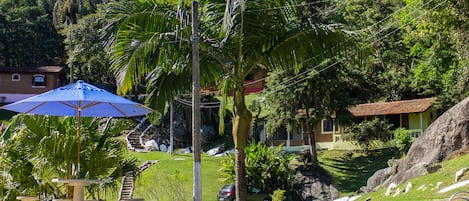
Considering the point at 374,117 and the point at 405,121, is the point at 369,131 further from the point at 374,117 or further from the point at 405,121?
the point at 405,121

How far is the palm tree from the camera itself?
39.4 ft

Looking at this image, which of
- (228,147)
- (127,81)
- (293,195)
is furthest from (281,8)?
(228,147)

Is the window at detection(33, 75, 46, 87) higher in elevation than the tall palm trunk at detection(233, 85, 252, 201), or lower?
higher

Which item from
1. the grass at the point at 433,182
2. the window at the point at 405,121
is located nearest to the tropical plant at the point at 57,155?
the grass at the point at 433,182

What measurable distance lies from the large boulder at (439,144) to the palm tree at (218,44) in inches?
335

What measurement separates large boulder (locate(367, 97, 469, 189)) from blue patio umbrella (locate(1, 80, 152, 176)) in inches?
445

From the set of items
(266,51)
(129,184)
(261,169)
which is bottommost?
(129,184)

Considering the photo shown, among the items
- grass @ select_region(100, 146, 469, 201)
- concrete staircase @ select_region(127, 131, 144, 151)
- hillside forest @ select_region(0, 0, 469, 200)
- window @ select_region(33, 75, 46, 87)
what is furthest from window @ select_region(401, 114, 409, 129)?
window @ select_region(33, 75, 46, 87)

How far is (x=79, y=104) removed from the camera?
11.0m

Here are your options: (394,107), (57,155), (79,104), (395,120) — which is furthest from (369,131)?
(57,155)

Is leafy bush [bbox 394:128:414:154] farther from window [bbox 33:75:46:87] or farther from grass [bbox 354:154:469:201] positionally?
window [bbox 33:75:46:87]

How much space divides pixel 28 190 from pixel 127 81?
2.92m

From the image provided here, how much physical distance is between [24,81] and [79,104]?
159 ft

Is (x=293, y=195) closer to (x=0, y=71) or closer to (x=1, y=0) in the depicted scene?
(x=0, y=71)
